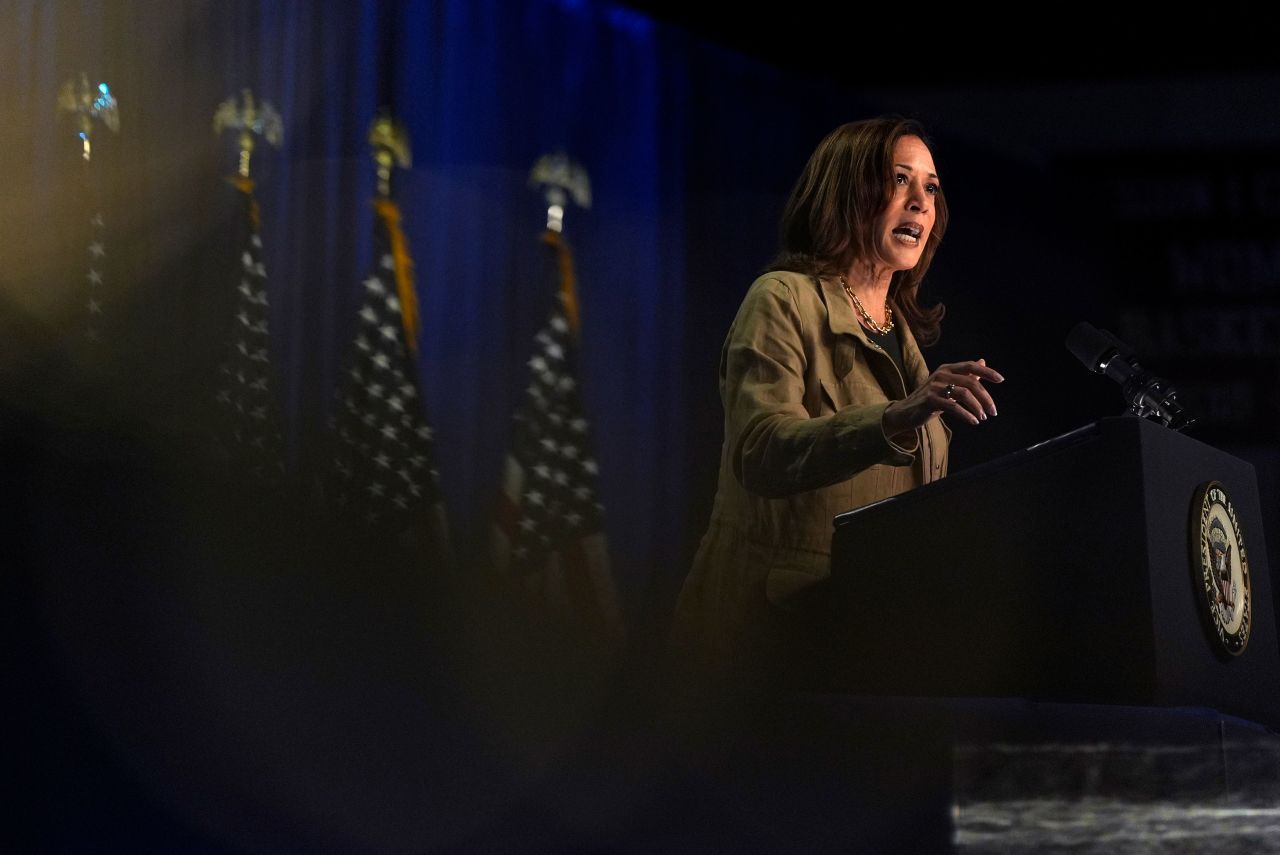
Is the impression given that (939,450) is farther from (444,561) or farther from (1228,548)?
(444,561)

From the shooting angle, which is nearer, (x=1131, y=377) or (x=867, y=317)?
(x=1131, y=377)

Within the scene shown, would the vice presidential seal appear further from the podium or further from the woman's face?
the woman's face

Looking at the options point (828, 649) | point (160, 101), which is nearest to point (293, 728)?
point (828, 649)

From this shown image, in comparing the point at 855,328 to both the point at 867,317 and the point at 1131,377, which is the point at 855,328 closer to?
the point at 867,317

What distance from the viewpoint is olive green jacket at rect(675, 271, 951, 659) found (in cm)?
159

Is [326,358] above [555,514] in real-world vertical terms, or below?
above

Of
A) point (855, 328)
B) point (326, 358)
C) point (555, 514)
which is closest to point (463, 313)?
point (326, 358)

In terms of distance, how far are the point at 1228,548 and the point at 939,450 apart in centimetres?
55

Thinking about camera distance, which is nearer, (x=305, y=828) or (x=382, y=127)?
(x=305, y=828)

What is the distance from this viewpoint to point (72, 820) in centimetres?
218

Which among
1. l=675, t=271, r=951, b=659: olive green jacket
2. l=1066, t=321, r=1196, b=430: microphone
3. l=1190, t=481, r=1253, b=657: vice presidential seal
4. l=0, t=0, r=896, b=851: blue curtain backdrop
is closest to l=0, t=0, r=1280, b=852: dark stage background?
l=0, t=0, r=896, b=851: blue curtain backdrop

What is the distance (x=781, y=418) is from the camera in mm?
1580

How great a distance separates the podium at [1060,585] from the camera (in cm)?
119

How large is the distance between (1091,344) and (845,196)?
1.51 feet
